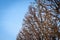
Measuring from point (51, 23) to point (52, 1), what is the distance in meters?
2.69

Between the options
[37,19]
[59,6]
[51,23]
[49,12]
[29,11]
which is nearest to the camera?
[59,6]

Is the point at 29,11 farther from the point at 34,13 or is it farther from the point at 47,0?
the point at 47,0

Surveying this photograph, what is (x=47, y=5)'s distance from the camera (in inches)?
816

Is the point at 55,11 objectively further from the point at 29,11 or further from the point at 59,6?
the point at 29,11

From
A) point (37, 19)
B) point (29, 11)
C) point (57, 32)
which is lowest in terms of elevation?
point (57, 32)

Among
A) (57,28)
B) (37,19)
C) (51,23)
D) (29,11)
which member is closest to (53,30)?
(57,28)

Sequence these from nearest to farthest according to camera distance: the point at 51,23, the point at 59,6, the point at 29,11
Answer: the point at 59,6, the point at 51,23, the point at 29,11

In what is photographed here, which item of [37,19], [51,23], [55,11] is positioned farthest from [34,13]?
[55,11]

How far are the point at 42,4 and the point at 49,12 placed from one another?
4.15 ft

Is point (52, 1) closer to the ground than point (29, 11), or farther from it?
closer to the ground

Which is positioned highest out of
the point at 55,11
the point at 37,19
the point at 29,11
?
the point at 29,11

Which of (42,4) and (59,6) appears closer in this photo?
(59,6)

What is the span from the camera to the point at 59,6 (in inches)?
755

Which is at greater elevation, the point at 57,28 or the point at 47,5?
the point at 47,5
